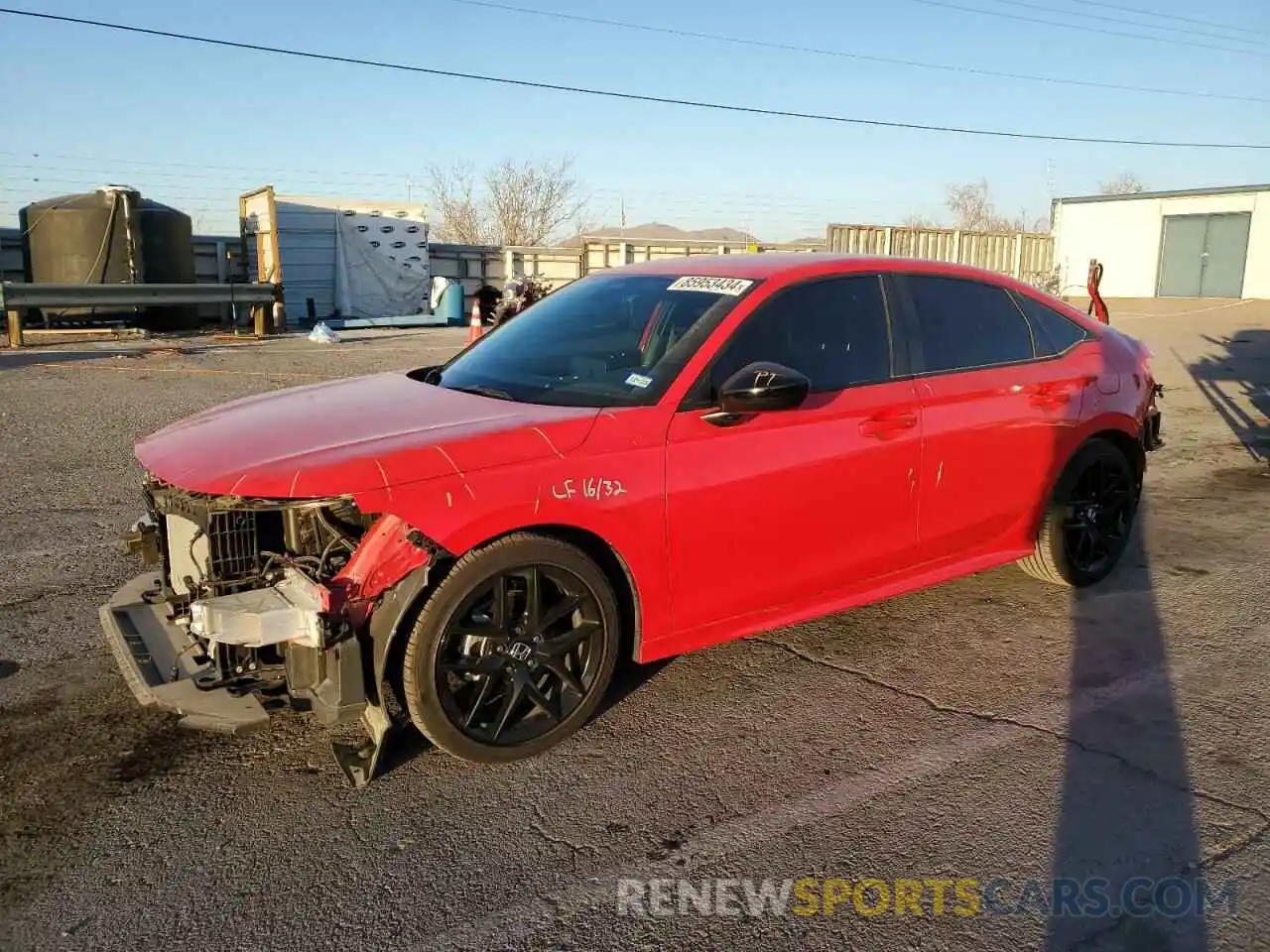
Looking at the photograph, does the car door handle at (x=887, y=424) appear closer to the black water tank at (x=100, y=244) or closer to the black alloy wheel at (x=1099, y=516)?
the black alloy wheel at (x=1099, y=516)

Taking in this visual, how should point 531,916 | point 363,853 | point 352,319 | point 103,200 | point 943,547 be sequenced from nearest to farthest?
point 531,916 → point 363,853 → point 943,547 → point 103,200 → point 352,319

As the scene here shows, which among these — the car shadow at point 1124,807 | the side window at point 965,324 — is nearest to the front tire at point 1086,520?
the car shadow at point 1124,807

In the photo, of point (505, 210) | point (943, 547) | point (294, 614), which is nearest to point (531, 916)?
point (294, 614)

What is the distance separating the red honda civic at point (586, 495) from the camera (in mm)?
3080

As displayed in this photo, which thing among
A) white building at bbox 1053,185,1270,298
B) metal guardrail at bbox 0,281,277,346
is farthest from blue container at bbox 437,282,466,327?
white building at bbox 1053,185,1270,298

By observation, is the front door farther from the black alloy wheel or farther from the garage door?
the garage door

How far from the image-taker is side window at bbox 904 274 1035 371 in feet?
14.6

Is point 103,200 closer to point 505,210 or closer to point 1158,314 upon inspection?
point 1158,314

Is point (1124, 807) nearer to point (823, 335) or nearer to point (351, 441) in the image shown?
point (823, 335)

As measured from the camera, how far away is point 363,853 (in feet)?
9.43

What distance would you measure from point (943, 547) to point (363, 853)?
111 inches

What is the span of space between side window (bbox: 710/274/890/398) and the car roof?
3.0 inches

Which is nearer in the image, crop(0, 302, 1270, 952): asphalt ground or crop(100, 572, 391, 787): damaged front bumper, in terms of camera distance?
crop(0, 302, 1270, 952): asphalt ground

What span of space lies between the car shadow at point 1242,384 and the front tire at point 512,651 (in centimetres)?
795
